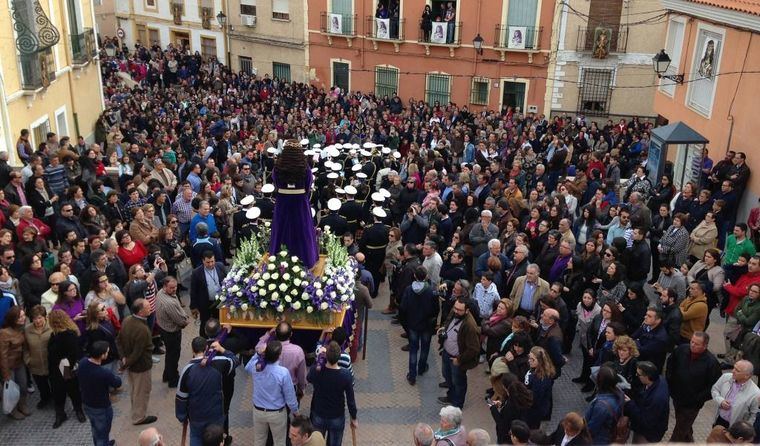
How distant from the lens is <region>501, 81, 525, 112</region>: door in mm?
25516

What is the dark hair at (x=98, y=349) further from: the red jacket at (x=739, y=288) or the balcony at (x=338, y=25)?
the balcony at (x=338, y=25)

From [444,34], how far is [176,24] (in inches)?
617

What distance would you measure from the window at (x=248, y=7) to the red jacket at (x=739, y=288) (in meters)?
26.6

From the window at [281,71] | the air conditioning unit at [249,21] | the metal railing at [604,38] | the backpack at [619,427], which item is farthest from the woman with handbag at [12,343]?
the air conditioning unit at [249,21]

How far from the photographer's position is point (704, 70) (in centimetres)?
1521

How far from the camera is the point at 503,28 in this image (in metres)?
25.0

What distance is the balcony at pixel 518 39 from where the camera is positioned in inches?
962

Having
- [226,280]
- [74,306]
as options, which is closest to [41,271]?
[74,306]

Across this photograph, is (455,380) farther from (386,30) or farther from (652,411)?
(386,30)

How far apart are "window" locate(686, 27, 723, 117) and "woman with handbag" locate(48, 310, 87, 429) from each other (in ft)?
44.4

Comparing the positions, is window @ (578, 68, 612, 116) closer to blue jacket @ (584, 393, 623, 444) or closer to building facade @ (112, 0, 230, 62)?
building facade @ (112, 0, 230, 62)

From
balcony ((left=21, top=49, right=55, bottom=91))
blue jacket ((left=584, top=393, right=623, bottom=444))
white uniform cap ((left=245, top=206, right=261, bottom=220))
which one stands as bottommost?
white uniform cap ((left=245, top=206, right=261, bottom=220))

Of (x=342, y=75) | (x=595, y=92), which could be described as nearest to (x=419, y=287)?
(x=595, y=92)

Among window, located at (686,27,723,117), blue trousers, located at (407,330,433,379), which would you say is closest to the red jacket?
blue trousers, located at (407,330,433,379)
